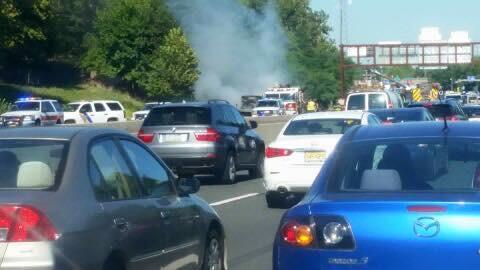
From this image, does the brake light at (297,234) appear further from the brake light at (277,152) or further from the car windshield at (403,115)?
the car windshield at (403,115)

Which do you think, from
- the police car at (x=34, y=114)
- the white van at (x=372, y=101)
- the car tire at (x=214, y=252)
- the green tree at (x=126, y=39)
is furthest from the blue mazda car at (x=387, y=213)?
the green tree at (x=126, y=39)

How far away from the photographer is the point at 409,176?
6711mm

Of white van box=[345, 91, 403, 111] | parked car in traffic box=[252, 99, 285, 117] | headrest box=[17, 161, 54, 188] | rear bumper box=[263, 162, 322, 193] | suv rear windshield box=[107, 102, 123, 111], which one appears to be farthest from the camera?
parked car in traffic box=[252, 99, 285, 117]

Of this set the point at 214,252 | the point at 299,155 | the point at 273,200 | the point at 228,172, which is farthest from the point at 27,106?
the point at 214,252

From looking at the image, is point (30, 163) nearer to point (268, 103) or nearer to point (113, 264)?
point (113, 264)

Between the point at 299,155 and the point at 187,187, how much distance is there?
8.19 meters

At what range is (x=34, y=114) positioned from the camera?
158 feet

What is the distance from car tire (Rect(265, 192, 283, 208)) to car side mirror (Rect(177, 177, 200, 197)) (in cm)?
852

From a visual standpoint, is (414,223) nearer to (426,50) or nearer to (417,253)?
(417,253)

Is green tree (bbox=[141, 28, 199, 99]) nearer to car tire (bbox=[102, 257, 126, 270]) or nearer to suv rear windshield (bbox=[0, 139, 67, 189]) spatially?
suv rear windshield (bbox=[0, 139, 67, 189])

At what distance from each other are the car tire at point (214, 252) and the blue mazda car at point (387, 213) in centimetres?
253

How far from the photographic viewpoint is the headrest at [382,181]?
20.9ft

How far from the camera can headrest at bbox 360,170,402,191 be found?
638cm

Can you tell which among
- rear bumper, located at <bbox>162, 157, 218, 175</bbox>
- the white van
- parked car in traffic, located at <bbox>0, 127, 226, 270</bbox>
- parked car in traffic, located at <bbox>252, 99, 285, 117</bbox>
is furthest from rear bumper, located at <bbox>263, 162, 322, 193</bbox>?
parked car in traffic, located at <bbox>252, 99, 285, 117</bbox>
